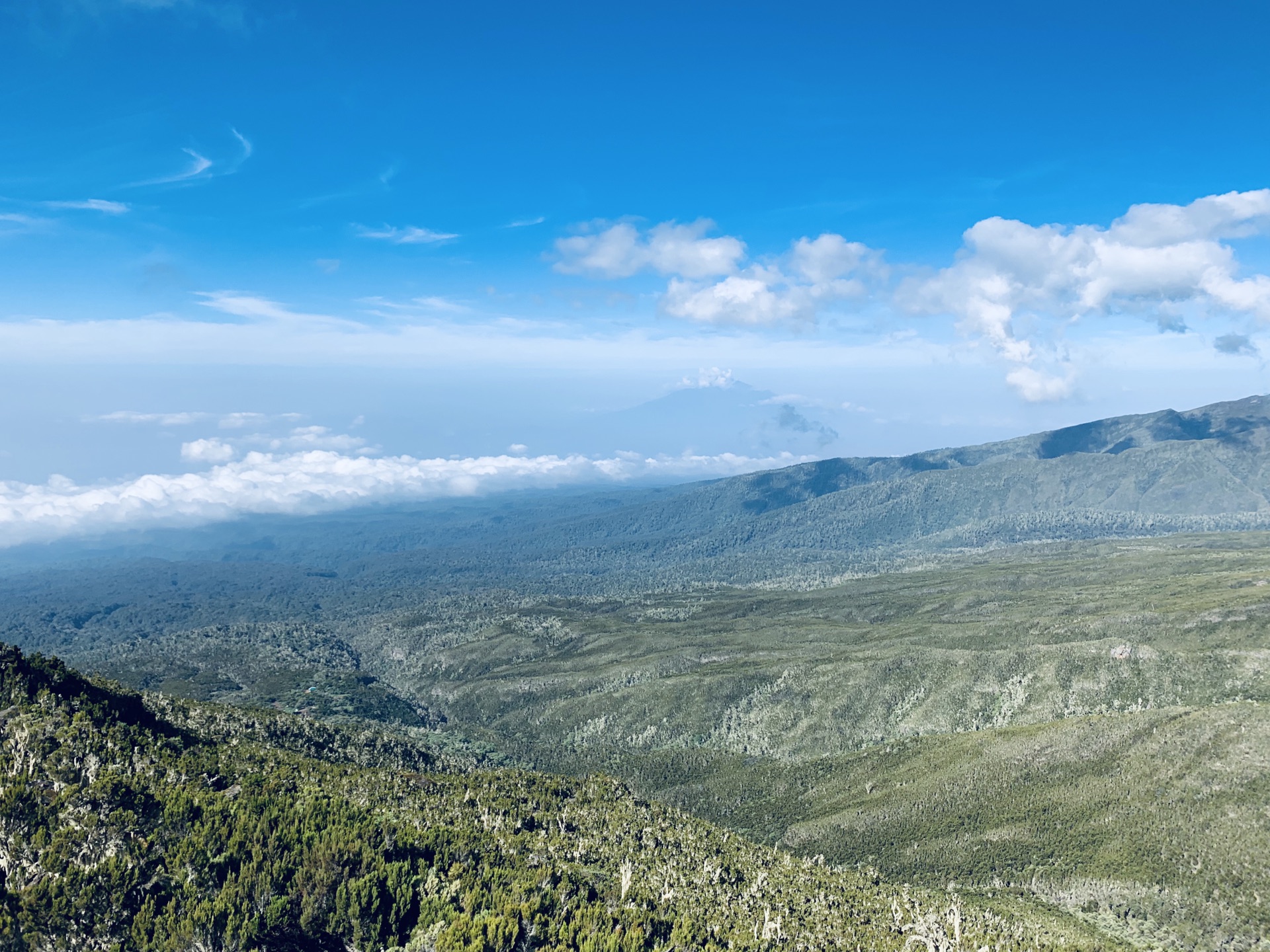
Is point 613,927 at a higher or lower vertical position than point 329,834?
lower

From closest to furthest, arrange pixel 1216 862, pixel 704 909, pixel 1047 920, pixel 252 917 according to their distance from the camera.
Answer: pixel 252 917, pixel 704 909, pixel 1047 920, pixel 1216 862

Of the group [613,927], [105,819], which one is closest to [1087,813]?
[613,927]

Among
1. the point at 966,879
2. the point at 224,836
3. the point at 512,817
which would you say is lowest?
the point at 966,879

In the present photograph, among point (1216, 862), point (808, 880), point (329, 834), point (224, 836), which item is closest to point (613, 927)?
point (329, 834)

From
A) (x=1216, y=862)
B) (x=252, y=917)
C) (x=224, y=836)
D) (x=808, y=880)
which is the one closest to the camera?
(x=252, y=917)

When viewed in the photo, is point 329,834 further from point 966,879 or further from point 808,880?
point 966,879

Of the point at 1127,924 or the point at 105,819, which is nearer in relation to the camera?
the point at 105,819
